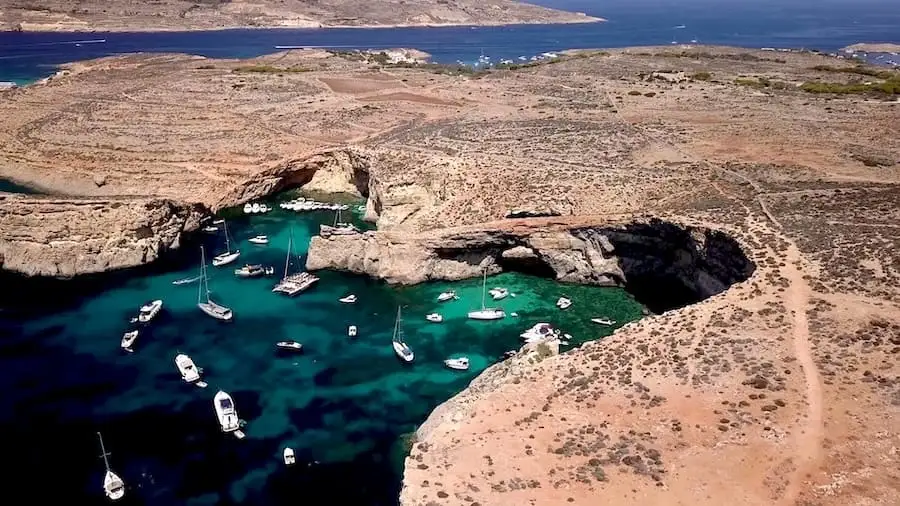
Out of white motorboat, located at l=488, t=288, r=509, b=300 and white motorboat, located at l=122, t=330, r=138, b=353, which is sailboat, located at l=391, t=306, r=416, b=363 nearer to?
white motorboat, located at l=488, t=288, r=509, b=300

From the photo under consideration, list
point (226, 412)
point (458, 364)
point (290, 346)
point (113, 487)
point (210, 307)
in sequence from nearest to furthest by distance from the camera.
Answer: point (113, 487) → point (226, 412) → point (458, 364) → point (290, 346) → point (210, 307)

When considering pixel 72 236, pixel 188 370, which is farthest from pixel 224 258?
pixel 188 370

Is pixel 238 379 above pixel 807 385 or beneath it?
beneath

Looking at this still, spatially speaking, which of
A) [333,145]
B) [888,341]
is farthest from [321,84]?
[888,341]

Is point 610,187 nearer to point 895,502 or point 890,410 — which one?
point 890,410

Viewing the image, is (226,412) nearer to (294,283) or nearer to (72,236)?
(294,283)

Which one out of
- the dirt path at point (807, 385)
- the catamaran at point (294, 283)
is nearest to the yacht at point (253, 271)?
the catamaran at point (294, 283)
